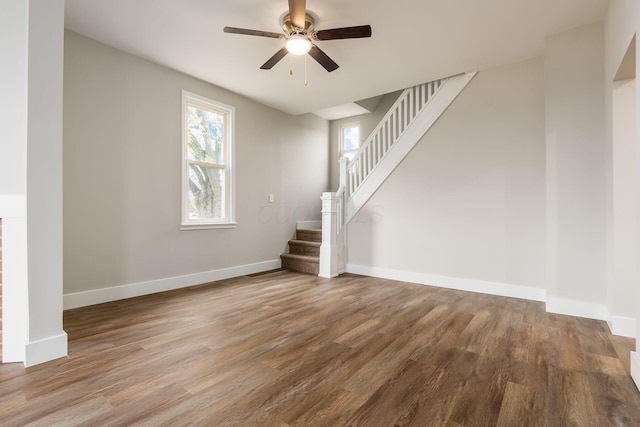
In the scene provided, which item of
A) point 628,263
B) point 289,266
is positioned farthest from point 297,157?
point 628,263

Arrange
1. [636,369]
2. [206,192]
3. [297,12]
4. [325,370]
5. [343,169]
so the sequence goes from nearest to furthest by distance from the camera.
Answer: [636,369] → [325,370] → [297,12] → [206,192] → [343,169]

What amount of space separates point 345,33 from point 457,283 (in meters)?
3.25

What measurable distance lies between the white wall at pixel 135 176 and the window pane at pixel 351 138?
199 centimetres

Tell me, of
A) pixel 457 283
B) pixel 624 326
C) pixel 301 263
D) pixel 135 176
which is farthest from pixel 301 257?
pixel 624 326

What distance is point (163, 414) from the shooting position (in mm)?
1465

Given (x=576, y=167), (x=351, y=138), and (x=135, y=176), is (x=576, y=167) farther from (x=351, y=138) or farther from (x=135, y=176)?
(x=135, y=176)

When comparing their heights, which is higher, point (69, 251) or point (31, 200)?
point (31, 200)

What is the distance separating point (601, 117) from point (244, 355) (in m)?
3.74

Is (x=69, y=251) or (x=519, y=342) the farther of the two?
(x=69, y=251)

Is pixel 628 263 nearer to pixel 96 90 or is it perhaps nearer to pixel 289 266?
pixel 289 266

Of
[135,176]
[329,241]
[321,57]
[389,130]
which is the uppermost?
[321,57]

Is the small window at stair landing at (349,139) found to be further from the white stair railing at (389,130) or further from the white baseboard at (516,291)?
the white baseboard at (516,291)

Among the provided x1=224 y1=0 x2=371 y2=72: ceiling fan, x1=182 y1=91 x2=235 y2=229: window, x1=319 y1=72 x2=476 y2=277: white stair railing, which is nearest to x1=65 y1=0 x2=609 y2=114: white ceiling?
x1=224 y1=0 x2=371 y2=72: ceiling fan

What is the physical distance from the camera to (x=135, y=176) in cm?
351
